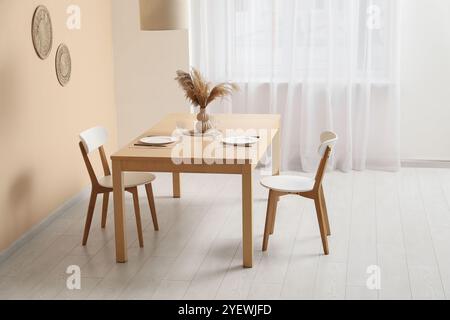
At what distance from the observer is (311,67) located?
627 cm

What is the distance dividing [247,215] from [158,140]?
0.79 m

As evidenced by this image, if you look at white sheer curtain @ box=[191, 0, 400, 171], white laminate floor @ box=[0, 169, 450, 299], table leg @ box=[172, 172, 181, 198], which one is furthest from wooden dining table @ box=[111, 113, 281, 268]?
white sheer curtain @ box=[191, 0, 400, 171]

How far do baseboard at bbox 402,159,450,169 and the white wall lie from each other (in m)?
0.04

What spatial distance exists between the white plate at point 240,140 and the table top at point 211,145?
34 mm

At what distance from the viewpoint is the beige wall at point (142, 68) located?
6328mm

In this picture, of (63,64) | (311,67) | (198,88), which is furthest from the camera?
(311,67)

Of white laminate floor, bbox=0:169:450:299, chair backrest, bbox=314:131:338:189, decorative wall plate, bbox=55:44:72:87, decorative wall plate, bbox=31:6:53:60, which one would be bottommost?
white laminate floor, bbox=0:169:450:299

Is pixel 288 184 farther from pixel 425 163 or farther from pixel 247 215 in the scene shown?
pixel 425 163

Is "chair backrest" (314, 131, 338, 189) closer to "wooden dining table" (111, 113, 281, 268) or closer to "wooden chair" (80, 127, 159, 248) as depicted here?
"wooden dining table" (111, 113, 281, 268)

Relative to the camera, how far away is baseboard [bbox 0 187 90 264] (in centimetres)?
448

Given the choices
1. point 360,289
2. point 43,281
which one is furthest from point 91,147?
point 360,289

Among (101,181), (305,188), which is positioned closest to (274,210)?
(305,188)
